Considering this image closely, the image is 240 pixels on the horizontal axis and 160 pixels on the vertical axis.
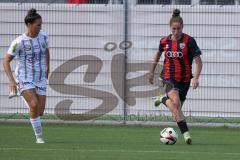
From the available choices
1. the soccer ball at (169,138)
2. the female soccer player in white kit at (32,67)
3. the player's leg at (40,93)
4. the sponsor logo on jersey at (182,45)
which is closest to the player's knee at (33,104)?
the female soccer player in white kit at (32,67)

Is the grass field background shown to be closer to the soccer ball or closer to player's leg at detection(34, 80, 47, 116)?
the soccer ball

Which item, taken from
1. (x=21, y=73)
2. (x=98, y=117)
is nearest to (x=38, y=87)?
(x=21, y=73)

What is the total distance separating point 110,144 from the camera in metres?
14.5

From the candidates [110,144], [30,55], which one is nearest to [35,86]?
[30,55]

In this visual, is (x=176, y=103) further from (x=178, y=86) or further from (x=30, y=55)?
(x=30, y=55)

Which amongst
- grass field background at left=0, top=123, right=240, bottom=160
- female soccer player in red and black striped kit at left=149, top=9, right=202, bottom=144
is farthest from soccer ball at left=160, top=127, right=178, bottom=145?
female soccer player in red and black striped kit at left=149, top=9, right=202, bottom=144

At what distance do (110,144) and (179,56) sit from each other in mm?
1822

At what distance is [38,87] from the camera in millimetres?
14523

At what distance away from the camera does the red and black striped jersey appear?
1474cm

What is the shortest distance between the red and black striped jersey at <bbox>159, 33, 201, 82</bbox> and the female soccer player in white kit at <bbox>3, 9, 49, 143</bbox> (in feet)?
6.57

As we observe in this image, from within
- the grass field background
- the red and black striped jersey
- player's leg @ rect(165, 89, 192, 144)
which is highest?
the red and black striped jersey

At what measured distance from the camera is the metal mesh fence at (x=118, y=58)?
2075 centimetres

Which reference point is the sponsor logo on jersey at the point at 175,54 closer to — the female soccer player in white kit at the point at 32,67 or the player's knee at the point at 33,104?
the female soccer player in white kit at the point at 32,67

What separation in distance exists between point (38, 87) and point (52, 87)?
656 centimetres
